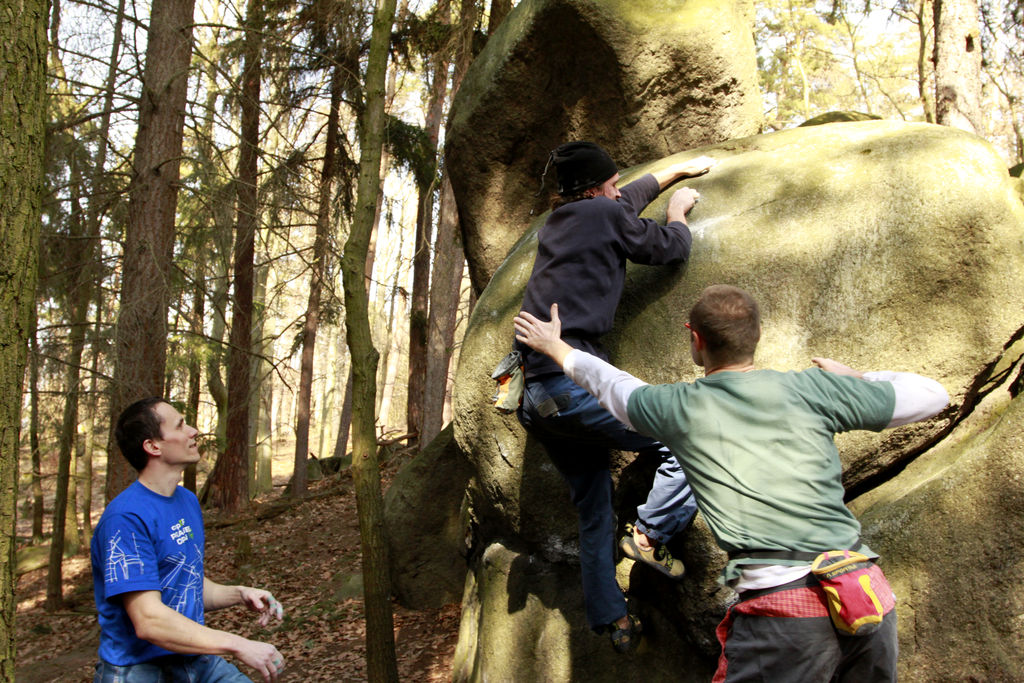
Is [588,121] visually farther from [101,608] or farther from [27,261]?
[101,608]

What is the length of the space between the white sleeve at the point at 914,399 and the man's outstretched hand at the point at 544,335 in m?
1.31

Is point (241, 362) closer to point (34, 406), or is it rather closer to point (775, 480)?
point (34, 406)

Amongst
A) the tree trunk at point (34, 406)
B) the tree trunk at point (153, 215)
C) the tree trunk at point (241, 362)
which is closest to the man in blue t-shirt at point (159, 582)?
the tree trunk at point (34, 406)

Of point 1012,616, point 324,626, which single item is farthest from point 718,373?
point 324,626

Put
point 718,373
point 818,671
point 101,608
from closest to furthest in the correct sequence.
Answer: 1. point 818,671
2. point 718,373
3. point 101,608

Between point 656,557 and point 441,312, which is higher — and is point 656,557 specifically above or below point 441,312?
below

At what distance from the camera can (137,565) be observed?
3121 millimetres

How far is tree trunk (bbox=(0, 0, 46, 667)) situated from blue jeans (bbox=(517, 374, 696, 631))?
228cm

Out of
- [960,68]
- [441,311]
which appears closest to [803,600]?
[960,68]

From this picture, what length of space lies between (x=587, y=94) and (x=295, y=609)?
734 cm

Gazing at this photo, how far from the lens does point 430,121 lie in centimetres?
1653

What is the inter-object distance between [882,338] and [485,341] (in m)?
2.58

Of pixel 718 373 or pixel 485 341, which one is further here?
pixel 485 341

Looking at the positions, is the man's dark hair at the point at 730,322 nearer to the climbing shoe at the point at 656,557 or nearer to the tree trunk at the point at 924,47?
the climbing shoe at the point at 656,557
